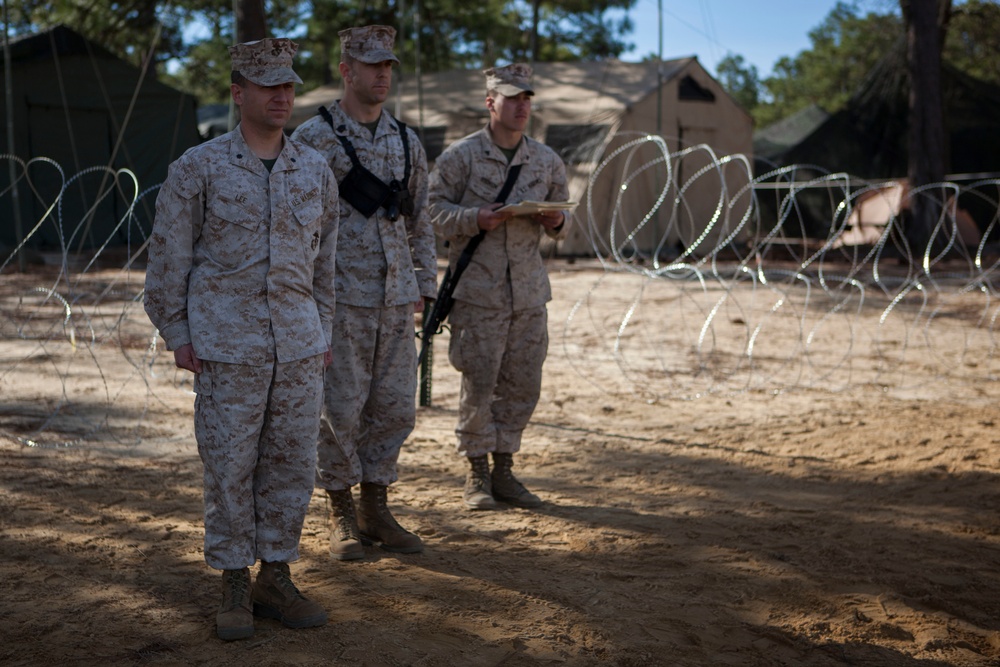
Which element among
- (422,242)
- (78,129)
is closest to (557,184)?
(422,242)

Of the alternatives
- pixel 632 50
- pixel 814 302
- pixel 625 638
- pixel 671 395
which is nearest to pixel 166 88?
pixel 814 302

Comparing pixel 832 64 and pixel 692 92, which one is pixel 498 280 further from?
pixel 832 64

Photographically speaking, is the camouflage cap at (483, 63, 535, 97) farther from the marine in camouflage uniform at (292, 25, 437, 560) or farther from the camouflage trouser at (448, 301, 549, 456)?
the camouflage trouser at (448, 301, 549, 456)

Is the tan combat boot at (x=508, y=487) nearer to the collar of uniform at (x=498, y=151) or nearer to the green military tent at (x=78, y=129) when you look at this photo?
the collar of uniform at (x=498, y=151)

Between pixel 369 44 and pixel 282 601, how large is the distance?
1.93 meters

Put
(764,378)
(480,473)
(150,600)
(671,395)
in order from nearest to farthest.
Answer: (150,600) → (480,473) → (671,395) → (764,378)

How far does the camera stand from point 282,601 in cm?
319

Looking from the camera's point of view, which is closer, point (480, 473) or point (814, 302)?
point (480, 473)

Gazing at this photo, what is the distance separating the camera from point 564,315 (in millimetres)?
9969

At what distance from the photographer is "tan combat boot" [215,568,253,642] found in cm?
305

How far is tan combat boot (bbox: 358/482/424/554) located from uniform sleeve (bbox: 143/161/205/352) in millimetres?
1171

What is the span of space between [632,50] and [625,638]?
32090 millimetres

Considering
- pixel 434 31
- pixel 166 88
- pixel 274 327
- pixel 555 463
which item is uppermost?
pixel 434 31

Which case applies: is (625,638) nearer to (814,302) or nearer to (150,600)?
(150,600)
